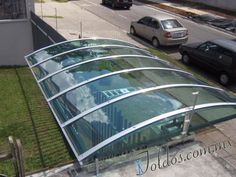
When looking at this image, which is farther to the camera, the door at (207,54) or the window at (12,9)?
the window at (12,9)

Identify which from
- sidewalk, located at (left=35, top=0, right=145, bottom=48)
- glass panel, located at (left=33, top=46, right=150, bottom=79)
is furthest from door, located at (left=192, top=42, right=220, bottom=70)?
glass panel, located at (left=33, top=46, right=150, bottom=79)

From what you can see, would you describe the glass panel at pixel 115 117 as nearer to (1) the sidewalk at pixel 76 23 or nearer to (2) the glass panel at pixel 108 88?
(2) the glass panel at pixel 108 88

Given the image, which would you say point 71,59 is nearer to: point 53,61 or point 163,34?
point 53,61

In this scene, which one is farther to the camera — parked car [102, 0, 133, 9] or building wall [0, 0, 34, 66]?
parked car [102, 0, 133, 9]

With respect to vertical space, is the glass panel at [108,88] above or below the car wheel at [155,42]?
above

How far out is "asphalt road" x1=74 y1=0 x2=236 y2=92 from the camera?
2270cm

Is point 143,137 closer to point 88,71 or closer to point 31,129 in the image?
point 88,71

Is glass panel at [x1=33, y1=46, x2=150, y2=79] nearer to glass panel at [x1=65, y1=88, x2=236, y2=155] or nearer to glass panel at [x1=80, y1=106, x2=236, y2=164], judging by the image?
glass panel at [x1=65, y1=88, x2=236, y2=155]

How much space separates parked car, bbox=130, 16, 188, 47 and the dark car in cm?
326

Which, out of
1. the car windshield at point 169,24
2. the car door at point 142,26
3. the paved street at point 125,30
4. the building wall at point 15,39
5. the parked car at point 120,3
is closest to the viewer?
the paved street at point 125,30

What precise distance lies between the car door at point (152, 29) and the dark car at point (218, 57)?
4155 millimetres

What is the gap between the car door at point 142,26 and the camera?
69.4 feet

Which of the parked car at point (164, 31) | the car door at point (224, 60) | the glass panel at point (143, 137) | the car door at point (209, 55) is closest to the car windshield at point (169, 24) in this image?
the parked car at point (164, 31)

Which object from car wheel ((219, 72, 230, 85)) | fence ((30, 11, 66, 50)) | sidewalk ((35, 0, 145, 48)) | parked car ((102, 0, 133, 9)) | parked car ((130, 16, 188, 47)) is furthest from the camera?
parked car ((102, 0, 133, 9))
